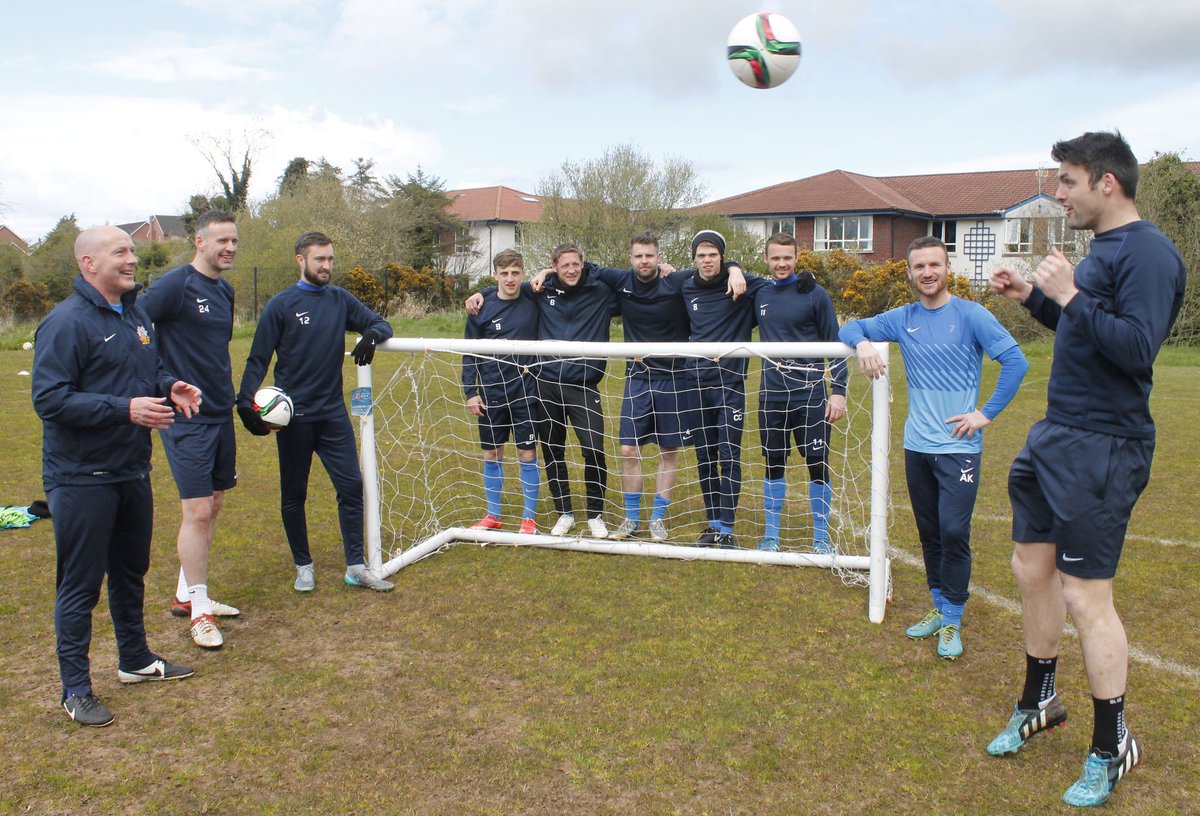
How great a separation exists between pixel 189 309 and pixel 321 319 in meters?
0.74

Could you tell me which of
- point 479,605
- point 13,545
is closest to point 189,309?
point 479,605

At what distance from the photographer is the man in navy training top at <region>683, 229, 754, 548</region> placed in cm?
595

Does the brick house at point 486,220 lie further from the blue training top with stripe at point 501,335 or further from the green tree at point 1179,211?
the blue training top with stripe at point 501,335

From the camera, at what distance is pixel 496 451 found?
660 centimetres

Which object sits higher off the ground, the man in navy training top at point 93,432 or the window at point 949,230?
the window at point 949,230

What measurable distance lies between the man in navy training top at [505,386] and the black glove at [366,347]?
3.05ft

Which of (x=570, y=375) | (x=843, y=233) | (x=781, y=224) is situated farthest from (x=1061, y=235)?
(x=570, y=375)

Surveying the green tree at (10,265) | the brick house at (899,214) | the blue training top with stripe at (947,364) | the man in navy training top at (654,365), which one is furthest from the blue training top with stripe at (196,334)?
the brick house at (899,214)

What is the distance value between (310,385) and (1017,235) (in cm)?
4379

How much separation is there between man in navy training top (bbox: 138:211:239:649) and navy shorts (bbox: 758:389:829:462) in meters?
3.26

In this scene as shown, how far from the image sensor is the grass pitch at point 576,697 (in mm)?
3234

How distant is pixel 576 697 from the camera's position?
397 centimetres

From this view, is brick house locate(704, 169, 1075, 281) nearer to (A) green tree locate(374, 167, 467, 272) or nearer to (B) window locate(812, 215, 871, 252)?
(B) window locate(812, 215, 871, 252)

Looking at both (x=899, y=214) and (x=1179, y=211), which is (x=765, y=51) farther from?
(x=899, y=214)
